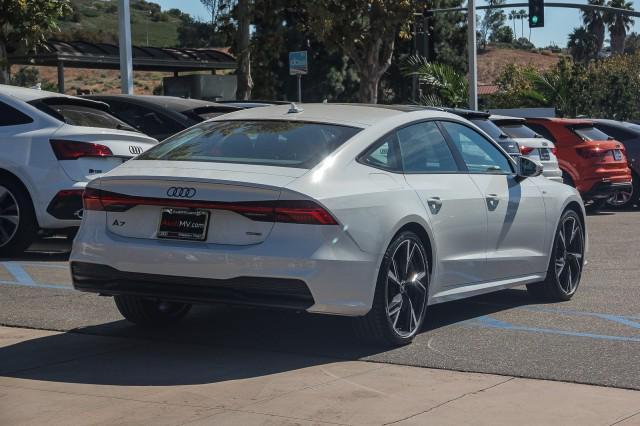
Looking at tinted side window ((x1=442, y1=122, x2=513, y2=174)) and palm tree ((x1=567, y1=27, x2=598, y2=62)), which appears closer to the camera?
tinted side window ((x1=442, y1=122, x2=513, y2=174))

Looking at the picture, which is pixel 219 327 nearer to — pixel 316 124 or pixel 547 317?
pixel 316 124

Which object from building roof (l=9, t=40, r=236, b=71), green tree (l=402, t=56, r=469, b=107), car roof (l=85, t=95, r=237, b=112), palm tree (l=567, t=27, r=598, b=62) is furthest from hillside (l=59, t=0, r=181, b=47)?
car roof (l=85, t=95, r=237, b=112)

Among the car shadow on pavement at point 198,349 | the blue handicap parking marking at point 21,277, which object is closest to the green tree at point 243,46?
the blue handicap parking marking at point 21,277

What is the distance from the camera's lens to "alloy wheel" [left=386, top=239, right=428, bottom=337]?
23.3 ft

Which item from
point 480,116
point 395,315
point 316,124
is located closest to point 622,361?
point 395,315

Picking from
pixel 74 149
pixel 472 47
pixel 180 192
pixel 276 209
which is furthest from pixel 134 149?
pixel 472 47

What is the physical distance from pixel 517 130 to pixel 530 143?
0.61 m

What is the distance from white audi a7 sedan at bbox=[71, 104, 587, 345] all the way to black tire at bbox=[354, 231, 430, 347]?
10 millimetres

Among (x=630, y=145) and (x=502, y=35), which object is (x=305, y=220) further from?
(x=502, y=35)

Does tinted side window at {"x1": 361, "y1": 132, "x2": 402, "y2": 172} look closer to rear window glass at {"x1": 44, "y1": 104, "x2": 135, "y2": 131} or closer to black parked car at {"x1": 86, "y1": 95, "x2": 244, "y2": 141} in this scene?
rear window glass at {"x1": 44, "y1": 104, "x2": 135, "y2": 131}

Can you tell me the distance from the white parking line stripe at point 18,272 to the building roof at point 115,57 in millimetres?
15841

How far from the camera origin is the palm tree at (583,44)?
10175cm

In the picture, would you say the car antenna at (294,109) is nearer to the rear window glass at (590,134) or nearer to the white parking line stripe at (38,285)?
the white parking line stripe at (38,285)

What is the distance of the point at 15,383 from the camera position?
6.21 meters
